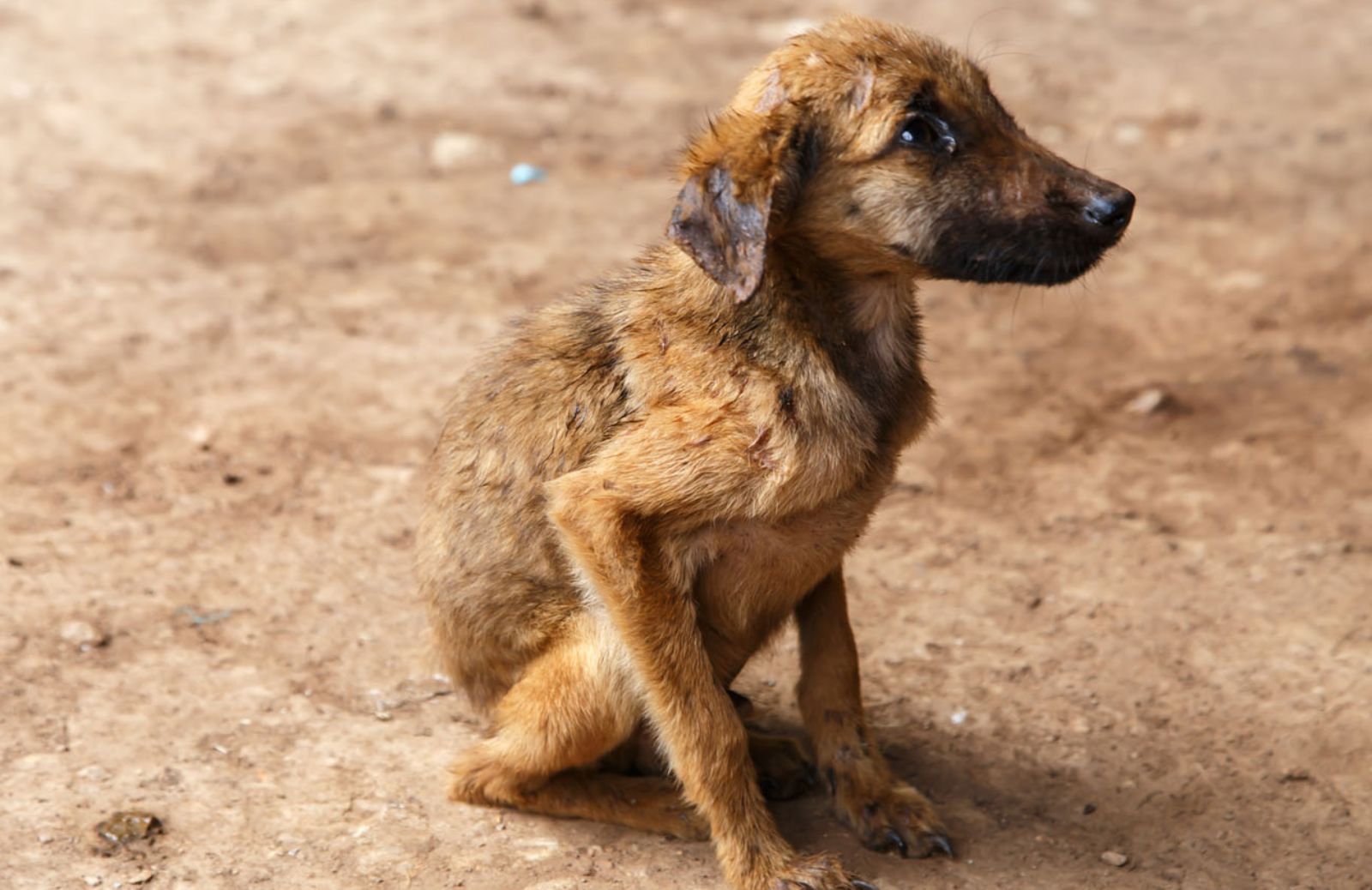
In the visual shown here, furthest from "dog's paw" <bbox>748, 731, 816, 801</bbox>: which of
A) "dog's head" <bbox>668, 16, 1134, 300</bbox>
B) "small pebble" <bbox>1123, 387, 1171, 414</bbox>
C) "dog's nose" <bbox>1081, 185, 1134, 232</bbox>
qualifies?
"small pebble" <bbox>1123, 387, 1171, 414</bbox>

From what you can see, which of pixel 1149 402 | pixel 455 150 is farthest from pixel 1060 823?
pixel 455 150

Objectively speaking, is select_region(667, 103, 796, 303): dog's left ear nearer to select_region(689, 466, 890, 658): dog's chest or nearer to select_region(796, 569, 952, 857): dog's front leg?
select_region(689, 466, 890, 658): dog's chest

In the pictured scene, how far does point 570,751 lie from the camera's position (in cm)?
445

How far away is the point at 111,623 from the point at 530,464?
205cm

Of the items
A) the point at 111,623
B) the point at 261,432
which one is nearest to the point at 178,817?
the point at 111,623

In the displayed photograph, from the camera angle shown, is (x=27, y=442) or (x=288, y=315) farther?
(x=288, y=315)

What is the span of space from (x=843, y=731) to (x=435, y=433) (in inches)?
115

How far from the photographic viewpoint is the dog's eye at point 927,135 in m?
4.04

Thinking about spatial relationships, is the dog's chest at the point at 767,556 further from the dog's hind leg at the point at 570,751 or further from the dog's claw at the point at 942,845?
the dog's claw at the point at 942,845

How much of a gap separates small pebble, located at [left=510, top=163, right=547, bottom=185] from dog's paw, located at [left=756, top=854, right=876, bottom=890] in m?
5.96

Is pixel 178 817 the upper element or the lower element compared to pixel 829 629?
lower

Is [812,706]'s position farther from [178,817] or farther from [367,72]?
[367,72]

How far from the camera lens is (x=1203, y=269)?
8.58 m

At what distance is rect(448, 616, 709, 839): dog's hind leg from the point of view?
4375mm
